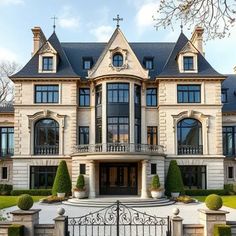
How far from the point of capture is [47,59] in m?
30.3

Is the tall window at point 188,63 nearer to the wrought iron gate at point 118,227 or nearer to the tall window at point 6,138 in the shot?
the tall window at point 6,138

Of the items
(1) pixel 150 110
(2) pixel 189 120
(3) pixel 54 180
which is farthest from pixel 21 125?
(2) pixel 189 120

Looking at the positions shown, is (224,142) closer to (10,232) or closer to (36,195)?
(36,195)

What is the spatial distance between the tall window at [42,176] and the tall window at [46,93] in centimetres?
557

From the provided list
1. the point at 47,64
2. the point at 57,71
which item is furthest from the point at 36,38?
the point at 57,71

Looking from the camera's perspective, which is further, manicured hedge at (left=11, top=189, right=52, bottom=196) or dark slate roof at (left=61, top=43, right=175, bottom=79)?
dark slate roof at (left=61, top=43, right=175, bottom=79)

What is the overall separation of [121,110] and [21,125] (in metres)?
8.40

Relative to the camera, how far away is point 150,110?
30.4m

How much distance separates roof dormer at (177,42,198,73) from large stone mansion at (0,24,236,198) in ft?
0.28

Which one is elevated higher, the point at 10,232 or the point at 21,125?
the point at 21,125

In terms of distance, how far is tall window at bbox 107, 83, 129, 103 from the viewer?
1134 inches

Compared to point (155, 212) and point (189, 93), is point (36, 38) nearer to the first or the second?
point (189, 93)

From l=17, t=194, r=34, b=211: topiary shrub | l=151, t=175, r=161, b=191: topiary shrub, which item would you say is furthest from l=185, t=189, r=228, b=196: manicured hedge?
l=17, t=194, r=34, b=211: topiary shrub

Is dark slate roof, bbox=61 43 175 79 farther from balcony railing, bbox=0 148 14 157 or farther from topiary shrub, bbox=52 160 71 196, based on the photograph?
balcony railing, bbox=0 148 14 157
